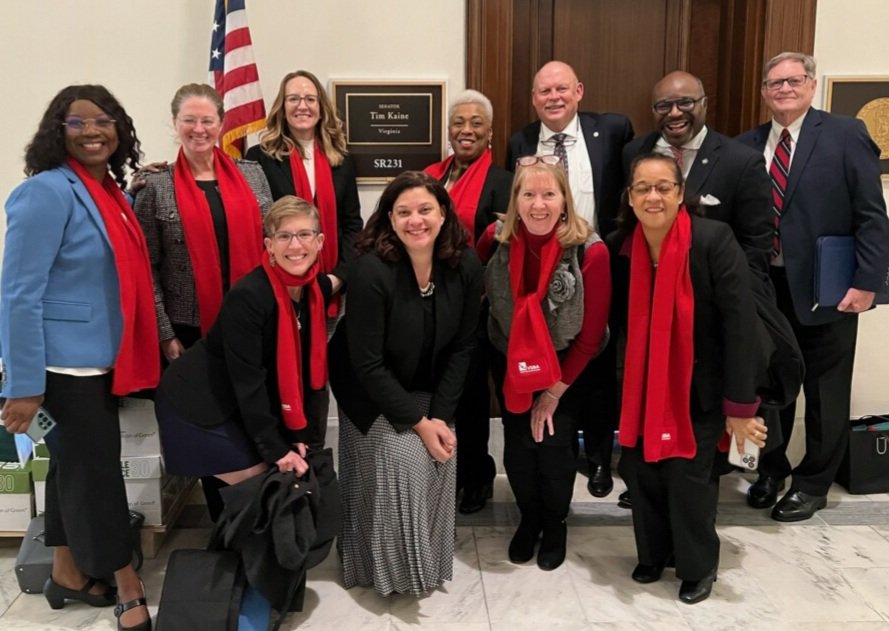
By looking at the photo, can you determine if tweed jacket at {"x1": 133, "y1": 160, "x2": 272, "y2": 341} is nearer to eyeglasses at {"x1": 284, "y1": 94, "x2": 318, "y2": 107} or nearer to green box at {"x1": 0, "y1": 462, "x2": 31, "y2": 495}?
eyeglasses at {"x1": 284, "y1": 94, "x2": 318, "y2": 107}

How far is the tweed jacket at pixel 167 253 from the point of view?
100 inches

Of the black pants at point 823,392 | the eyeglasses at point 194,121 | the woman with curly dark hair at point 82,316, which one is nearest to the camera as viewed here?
the woman with curly dark hair at point 82,316

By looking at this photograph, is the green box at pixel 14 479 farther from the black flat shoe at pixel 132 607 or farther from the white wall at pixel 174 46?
the white wall at pixel 174 46

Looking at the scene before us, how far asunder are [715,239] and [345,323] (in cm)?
120

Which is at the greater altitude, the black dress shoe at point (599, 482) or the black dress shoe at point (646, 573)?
the black dress shoe at point (599, 482)

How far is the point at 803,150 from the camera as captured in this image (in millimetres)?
2930

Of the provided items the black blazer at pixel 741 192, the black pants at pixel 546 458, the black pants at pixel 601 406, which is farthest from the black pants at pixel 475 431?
the black blazer at pixel 741 192

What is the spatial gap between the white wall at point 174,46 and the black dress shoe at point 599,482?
71.5 inches

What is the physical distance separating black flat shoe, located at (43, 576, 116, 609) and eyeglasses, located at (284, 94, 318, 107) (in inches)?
70.3

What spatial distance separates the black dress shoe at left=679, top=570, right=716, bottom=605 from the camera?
2498 mm

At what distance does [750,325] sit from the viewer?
234 centimetres

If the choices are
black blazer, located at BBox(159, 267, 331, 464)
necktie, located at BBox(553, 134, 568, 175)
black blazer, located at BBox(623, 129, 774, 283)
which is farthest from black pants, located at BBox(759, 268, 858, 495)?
black blazer, located at BBox(159, 267, 331, 464)

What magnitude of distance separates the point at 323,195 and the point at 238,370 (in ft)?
2.89

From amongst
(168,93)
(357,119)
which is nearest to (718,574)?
(357,119)
